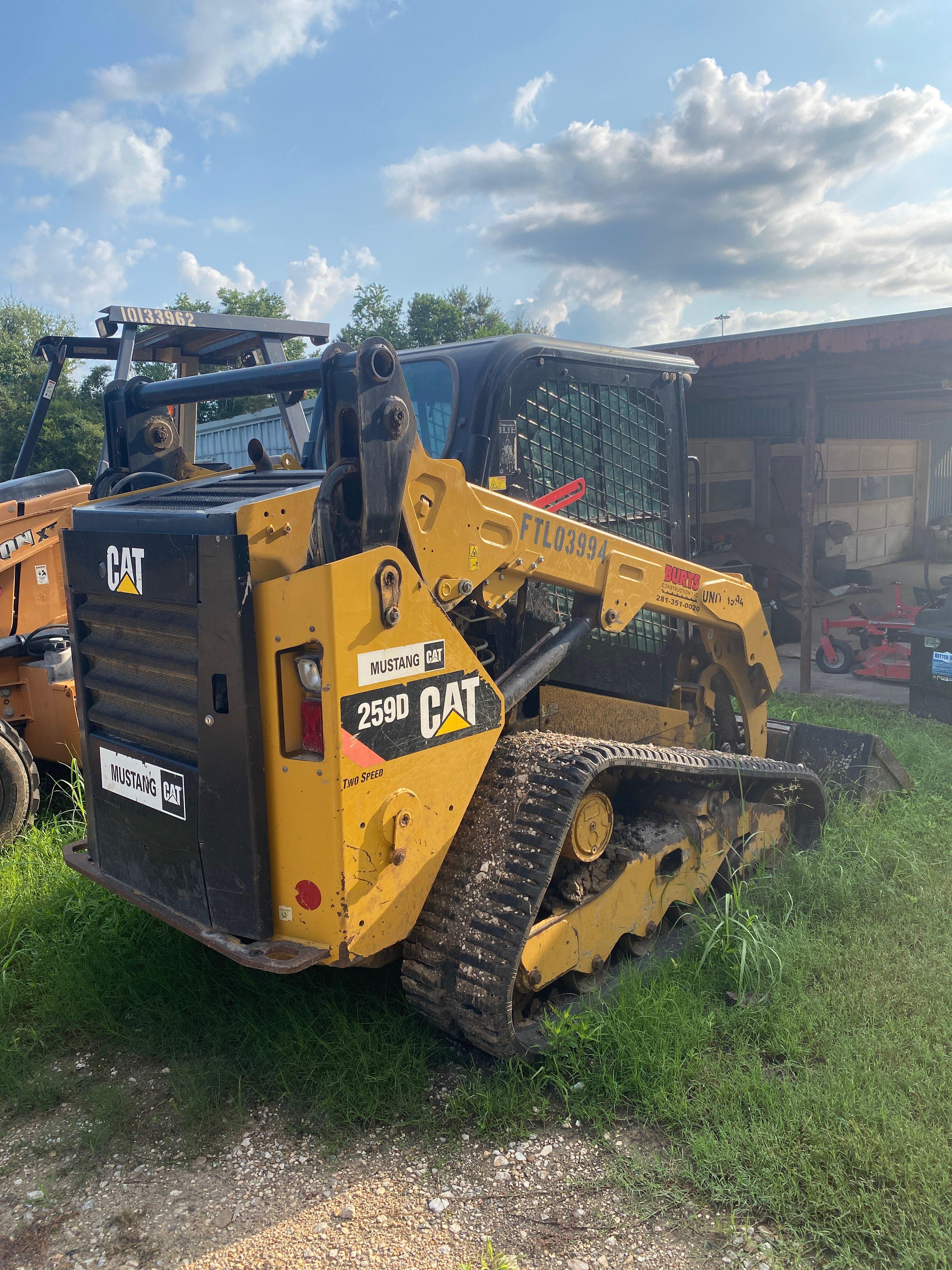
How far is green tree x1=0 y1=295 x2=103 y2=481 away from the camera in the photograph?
23406 mm

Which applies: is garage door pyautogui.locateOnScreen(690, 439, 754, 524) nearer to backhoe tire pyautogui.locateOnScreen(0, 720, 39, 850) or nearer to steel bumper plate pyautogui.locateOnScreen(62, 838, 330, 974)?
backhoe tire pyautogui.locateOnScreen(0, 720, 39, 850)

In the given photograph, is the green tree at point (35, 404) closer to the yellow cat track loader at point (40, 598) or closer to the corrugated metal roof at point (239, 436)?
the corrugated metal roof at point (239, 436)

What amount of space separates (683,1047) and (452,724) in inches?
52.6

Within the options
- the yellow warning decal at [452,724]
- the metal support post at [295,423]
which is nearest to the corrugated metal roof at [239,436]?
the metal support post at [295,423]

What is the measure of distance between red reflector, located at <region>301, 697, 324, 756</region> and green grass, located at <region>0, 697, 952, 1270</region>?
1.18 metres

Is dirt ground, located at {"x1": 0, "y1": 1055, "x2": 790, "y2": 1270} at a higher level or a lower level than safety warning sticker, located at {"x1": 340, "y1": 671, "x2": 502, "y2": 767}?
lower

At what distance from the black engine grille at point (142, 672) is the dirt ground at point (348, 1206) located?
119 cm

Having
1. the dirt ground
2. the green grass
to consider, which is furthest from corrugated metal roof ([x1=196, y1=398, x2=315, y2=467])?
the dirt ground

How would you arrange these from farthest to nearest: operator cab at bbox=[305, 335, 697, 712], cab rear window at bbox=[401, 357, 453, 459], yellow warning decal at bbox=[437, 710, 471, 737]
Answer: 1. cab rear window at bbox=[401, 357, 453, 459]
2. operator cab at bbox=[305, 335, 697, 712]
3. yellow warning decal at bbox=[437, 710, 471, 737]

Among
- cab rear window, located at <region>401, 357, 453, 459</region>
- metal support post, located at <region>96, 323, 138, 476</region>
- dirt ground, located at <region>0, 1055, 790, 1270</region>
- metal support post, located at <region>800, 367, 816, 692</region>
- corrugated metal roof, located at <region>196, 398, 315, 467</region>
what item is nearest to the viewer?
dirt ground, located at <region>0, 1055, 790, 1270</region>

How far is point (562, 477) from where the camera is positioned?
3.68 meters

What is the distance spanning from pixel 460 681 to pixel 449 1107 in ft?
4.25

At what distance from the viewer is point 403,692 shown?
8.27ft

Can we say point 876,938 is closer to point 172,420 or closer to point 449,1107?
point 449,1107
